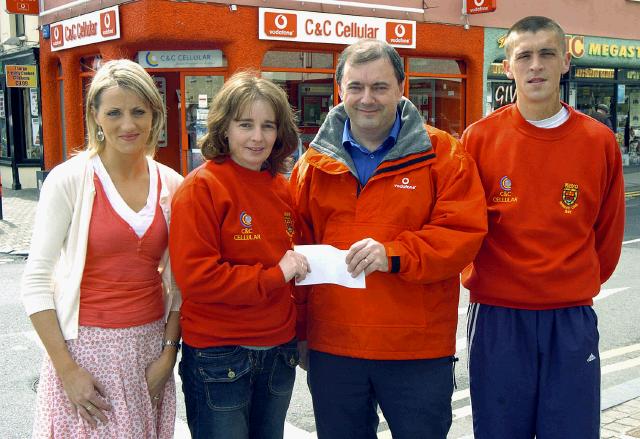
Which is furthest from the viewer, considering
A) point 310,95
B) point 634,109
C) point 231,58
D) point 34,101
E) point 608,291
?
point 634,109

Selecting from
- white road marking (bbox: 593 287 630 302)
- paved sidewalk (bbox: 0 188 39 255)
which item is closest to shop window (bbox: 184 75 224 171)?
paved sidewalk (bbox: 0 188 39 255)

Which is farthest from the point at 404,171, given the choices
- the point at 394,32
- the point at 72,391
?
the point at 394,32

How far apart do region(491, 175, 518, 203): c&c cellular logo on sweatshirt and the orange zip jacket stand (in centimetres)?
16

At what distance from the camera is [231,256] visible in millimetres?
2748

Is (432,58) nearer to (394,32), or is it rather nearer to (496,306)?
(394,32)

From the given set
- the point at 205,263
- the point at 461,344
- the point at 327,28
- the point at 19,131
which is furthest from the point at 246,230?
the point at 19,131

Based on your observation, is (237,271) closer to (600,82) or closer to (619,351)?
(619,351)

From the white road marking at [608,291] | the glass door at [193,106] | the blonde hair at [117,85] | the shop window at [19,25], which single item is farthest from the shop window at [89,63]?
the blonde hair at [117,85]

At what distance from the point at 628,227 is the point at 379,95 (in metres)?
10.2

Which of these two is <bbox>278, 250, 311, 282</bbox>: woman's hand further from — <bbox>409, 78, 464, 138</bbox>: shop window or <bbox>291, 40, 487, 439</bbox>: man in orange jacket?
<bbox>409, 78, 464, 138</bbox>: shop window

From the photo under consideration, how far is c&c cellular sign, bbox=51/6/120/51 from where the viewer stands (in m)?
12.8

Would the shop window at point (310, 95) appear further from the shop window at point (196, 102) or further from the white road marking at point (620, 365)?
the white road marking at point (620, 365)

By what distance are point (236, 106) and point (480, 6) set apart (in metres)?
13.6

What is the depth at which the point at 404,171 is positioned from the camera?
281cm
